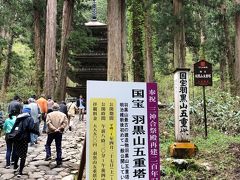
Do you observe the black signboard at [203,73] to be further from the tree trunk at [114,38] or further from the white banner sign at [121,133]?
the white banner sign at [121,133]

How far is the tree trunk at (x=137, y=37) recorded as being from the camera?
50.1 ft

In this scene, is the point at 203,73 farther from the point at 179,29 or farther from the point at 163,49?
the point at 163,49

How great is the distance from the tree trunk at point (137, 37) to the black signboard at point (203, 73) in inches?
193

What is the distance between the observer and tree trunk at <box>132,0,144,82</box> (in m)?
15.3

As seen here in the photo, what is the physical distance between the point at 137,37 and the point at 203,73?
18.6ft

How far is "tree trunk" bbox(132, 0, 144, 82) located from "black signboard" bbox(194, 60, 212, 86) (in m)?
4.89

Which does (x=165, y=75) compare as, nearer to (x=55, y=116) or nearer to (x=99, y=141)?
(x=55, y=116)

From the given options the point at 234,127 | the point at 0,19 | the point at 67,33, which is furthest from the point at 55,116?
the point at 67,33

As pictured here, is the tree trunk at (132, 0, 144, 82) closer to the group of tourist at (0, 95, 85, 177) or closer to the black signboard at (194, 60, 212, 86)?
the black signboard at (194, 60, 212, 86)

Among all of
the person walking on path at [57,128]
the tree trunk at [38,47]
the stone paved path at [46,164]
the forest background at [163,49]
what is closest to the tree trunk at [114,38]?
the forest background at [163,49]

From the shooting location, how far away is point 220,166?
7961 millimetres

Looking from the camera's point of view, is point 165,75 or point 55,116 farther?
point 165,75

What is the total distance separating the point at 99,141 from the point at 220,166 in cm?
435

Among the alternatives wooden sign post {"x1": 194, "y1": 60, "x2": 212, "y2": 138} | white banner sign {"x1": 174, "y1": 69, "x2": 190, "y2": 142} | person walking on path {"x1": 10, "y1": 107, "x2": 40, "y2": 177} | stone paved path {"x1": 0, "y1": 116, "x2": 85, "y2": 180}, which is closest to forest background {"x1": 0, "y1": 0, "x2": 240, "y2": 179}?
white banner sign {"x1": 174, "y1": 69, "x2": 190, "y2": 142}
